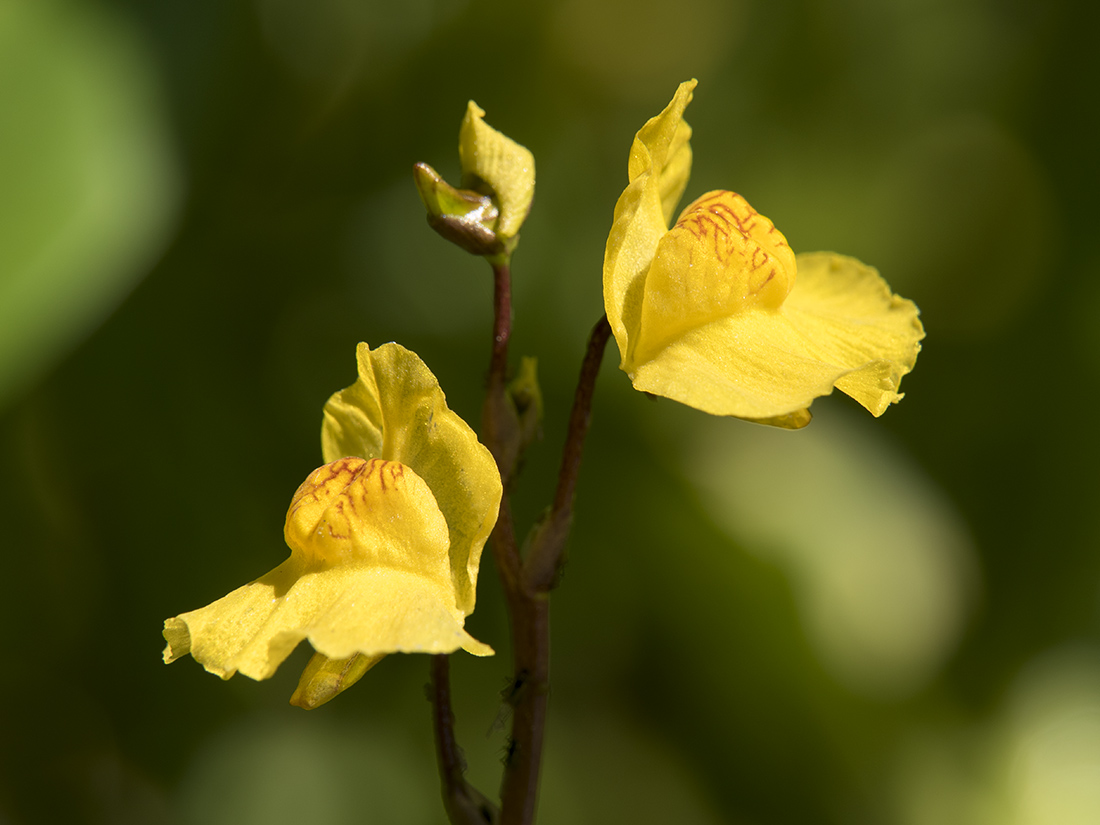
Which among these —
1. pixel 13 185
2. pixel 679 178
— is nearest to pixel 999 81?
pixel 679 178

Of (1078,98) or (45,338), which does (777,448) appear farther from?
(45,338)

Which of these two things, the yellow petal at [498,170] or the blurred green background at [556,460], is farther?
the blurred green background at [556,460]

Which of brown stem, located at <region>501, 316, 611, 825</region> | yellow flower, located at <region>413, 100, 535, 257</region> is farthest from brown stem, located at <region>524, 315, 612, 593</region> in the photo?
yellow flower, located at <region>413, 100, 535, 257</region>

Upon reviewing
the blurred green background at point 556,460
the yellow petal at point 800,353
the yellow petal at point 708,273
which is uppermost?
the yellow petal at point 708,273

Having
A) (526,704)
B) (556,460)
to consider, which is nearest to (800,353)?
(526,704)

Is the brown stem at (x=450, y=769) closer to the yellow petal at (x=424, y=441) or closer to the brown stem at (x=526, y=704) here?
the brown stem at (x=526, y=704)

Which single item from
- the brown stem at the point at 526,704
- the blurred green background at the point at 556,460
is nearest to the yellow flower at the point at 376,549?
the brown stem at the point at 526,704

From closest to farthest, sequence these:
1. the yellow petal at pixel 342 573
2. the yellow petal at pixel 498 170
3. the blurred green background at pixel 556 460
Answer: the yellow petal at pixel 342 573, the yellow petal at pixel 498 170, the blurred green background at pixel 556 460
